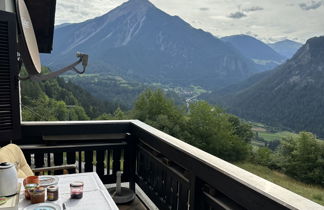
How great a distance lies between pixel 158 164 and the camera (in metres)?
2.62

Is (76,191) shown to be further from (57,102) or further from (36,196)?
(57,102)

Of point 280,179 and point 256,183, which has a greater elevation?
point 256,183

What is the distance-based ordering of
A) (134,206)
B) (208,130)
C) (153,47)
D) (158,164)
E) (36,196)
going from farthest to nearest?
(153,47) → (208,130) → (134,206) → (158,164) → (36,196)

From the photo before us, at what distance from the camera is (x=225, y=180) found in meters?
1.55

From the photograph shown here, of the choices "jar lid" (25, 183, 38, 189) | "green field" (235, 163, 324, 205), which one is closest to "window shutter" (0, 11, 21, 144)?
"jar lid" (25, 183, 38, 189)

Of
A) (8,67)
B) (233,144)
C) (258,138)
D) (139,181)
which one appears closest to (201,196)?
(139,181)

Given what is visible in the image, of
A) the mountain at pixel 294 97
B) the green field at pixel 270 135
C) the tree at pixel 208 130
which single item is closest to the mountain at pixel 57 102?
the tree at pixel 208 130

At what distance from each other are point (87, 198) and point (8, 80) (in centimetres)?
130

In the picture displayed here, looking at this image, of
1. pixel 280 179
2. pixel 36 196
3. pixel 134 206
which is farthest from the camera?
pixel 280 179

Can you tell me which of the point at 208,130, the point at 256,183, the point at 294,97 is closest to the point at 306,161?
the point at 208,130

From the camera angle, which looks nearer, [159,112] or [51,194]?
[51,194]

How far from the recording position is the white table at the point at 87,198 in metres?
1.61

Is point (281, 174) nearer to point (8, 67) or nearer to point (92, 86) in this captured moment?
point (8, 67)

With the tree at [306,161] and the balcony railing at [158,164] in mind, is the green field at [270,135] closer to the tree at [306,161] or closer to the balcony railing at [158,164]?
the tree at [306,161]
